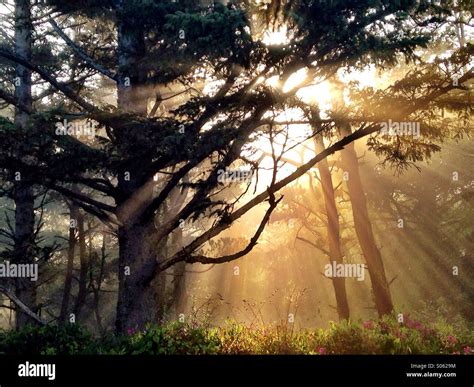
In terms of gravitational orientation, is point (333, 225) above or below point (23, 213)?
below

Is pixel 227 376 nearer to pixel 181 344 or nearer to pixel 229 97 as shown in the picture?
pixel 181 344

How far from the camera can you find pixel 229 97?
8.33m

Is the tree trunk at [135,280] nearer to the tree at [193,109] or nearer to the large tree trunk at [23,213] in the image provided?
the tree at [193,109]

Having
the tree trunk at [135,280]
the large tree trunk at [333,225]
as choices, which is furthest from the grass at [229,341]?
the large tree trunk at [333,225]

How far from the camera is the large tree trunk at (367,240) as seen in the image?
1556cm

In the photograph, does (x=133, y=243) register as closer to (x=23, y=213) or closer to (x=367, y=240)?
(x=23, y=213)

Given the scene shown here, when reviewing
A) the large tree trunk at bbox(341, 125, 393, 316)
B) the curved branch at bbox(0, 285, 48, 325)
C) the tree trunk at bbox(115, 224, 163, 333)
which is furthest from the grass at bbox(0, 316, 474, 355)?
the large tree trunk at bbox(341, 125, 393, 316)

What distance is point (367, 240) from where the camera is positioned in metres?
16.5

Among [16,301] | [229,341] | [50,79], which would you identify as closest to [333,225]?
[229,341]

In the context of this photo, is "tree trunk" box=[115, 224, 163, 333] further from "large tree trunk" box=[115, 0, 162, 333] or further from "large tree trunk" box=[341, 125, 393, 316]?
"large tree trunk" box=[341, 125, 393, 316]

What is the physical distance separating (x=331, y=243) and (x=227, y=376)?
13.1 m

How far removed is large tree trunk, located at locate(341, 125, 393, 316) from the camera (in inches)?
613

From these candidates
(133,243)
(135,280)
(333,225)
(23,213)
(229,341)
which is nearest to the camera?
(229,341)

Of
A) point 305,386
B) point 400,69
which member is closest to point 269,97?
point 305,386
